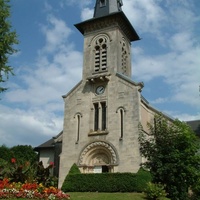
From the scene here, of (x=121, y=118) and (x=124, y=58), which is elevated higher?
(x=124, y=58)

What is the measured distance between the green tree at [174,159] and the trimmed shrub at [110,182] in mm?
1238

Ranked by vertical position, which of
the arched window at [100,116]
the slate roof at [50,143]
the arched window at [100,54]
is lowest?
the slate roof at [50,143]

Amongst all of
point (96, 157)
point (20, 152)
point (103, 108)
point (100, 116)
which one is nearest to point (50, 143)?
point (20, 152)

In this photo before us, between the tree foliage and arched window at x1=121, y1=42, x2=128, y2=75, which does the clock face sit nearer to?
arched window at x1=121, y1=42, x2=128, y2=75

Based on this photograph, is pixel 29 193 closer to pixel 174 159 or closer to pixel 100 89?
pixel 174 159

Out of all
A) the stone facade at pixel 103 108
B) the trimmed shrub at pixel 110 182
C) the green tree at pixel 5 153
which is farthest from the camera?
the green tree at pixel 5 153

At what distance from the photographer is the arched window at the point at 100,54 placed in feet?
102

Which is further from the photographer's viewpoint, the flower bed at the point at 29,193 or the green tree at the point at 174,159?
the green tree at the point at 174,159

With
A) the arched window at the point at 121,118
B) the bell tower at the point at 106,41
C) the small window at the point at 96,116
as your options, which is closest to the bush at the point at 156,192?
the arched window at the point at 121,118

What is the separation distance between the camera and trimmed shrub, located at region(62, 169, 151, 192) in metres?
22.5

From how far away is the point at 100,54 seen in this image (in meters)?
31.6

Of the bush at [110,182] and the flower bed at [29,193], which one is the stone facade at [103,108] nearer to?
the bush at [110,182]

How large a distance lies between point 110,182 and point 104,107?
27.0ft

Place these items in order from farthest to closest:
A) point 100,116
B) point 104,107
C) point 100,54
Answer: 1. point 100,54
2. point 104,107
3. point 100,116
